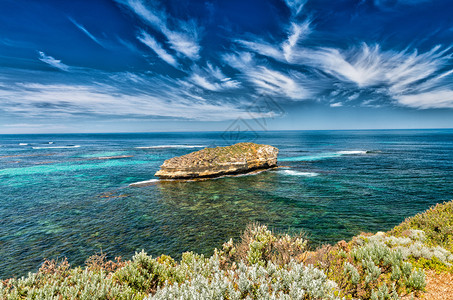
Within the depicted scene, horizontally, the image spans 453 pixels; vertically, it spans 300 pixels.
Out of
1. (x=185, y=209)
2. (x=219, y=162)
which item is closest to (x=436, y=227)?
(x=185, y=209)

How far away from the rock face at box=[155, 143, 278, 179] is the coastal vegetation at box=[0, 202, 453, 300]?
2604 centimetres

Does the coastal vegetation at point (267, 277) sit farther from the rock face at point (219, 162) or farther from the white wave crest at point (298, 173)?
the white wave crest at point (298, 173)

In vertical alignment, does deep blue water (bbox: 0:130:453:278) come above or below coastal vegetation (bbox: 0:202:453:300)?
below

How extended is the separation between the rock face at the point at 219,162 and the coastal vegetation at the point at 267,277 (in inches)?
1025

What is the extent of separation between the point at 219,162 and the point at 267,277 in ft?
104

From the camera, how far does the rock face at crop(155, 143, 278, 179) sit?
3509 cm

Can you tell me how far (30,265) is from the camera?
1301 cm

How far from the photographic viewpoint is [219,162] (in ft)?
121

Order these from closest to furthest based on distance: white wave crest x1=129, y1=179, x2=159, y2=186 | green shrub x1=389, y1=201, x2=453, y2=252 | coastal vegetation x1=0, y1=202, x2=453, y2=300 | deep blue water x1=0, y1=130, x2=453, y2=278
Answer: coastal vegetation x1=0, y1=202, x2=453, y2=300 < green shrub x1=389, y1=201, x2=453, y2=252 < deep blue water x1=0, y1=130, x2=453, y2=278 < white wave crest x1=129, y1=179, x2=159, y2=186

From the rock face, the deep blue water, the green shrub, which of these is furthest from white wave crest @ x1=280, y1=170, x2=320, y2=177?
the green shrub

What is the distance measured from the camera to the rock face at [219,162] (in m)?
35.1

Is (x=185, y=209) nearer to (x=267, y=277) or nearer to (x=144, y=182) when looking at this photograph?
(x=144, y=182)

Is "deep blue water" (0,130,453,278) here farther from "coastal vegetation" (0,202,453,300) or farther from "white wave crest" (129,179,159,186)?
"coastal vegetation" (0,202,453,300)

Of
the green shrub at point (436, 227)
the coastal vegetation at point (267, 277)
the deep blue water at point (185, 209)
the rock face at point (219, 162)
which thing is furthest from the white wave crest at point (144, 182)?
the green shrub at point (436, 227)
